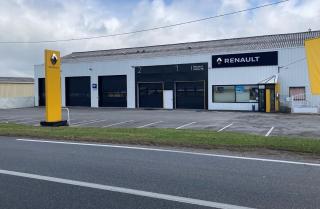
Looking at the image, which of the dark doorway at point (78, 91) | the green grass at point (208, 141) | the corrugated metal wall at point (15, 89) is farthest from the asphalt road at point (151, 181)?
the corrugated metal wall at point (15, 89)

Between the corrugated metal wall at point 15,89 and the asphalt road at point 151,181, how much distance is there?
49.5m

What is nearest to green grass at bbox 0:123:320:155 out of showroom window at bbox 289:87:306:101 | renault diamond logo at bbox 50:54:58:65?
renault diamond logo at bbox 50:54:58:65

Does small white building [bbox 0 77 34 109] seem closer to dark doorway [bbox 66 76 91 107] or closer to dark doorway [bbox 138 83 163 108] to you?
dark doorway [bbox 66 76 91 107]

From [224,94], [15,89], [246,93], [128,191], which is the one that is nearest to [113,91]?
[224,94]

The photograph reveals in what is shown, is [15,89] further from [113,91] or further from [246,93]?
[246,93]

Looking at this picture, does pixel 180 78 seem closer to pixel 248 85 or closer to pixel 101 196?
pixel 248 85

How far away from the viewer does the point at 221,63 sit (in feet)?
112

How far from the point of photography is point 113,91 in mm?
40875

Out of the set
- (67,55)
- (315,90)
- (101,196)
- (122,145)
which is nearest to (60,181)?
Result: (101,196)

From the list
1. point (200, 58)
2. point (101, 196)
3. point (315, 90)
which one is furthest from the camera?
point (200, 58)

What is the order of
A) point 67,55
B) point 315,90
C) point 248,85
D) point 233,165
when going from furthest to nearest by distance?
point 67,55 → point 248,85 → point 315,90 → point 233,165

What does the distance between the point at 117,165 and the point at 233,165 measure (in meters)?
2.52

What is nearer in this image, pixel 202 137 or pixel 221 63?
pixel 202 137

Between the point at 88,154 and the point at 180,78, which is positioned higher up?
the point at 180,78
